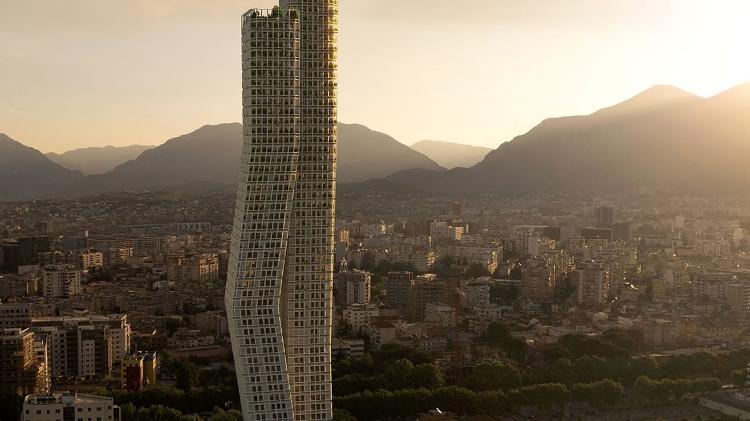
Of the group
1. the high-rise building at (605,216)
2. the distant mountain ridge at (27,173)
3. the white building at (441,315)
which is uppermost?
the distant mountain ridge at (27,173)

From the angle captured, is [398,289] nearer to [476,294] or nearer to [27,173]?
[476,294]

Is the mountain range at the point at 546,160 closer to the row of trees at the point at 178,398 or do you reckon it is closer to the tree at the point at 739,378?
the tree at the point at 739,378

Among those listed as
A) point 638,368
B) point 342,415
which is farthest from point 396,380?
point 638,368

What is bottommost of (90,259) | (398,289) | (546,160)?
(398,289)

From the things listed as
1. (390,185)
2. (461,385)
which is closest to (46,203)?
(390,185)

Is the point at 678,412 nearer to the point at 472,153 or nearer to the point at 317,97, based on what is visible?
the point at 317,97

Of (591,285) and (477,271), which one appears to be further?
(477,271)

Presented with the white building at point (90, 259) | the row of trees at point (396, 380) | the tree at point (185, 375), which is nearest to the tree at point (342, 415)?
the row of trees at point (396, 380)
